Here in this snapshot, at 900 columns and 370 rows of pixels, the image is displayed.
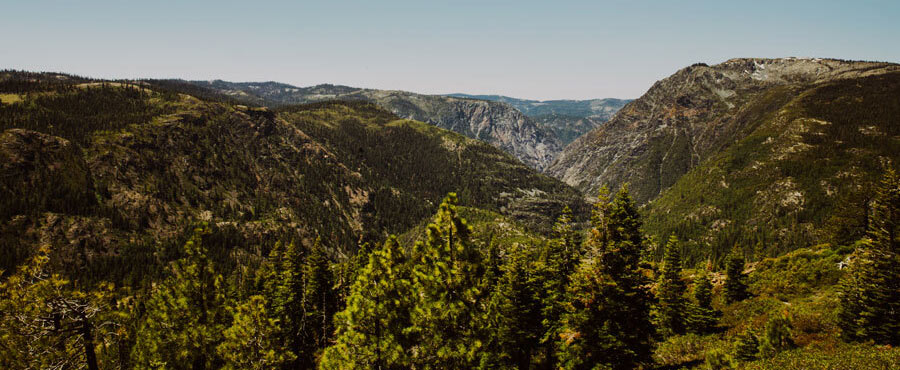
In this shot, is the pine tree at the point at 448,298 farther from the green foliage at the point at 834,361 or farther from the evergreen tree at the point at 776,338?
the evergreen tree at the point at 776,338

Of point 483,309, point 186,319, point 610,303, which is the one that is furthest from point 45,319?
point 610,303

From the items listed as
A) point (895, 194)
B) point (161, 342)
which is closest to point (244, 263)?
point (161, 342)

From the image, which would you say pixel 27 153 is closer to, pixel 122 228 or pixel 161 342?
pixel 122 228

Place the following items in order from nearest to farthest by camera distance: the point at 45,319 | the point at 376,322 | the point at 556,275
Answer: the point at 376,322 → the point at 45,319 → the point at 556,275

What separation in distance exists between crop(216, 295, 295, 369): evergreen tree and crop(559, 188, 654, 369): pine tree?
21.3 meters

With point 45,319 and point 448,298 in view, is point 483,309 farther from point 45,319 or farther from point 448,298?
point 45,319

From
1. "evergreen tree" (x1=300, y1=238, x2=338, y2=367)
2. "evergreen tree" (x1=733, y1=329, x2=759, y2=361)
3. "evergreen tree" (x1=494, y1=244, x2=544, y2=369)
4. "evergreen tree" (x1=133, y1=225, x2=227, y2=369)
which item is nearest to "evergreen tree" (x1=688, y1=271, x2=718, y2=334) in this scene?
"evergreen tree" (x1=733, y1=329, x2=759, y2=361)

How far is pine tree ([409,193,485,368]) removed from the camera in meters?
16.8

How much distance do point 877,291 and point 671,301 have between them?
24.2 metres

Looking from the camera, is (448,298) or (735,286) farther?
(735,286)

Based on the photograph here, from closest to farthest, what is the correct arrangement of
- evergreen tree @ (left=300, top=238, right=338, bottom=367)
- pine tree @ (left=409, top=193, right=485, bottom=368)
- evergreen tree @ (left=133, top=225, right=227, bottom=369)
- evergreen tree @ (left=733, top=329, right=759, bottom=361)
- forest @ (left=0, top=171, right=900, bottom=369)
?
pine tree @ (left=409, top=193, right=485, bottom=368), forest @ (left=0, top=171, right=900, bottom=369), evergreen tree @ (left=133, top=225, right=227, bottom=369), evergreen tree @ (left=733, top=329, right=759, bottom=361), evergreen tree @ (left=300, top=238, right=338, bottom=367)

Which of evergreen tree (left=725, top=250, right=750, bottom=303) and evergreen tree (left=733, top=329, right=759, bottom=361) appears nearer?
evergreen tree (left=733, top=329, right=759, bottom=361)

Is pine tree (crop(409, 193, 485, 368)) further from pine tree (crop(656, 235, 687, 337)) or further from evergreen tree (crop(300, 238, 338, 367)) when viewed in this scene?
pine tree (crop(656, 235, 687, 337))

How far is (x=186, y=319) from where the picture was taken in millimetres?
23906
